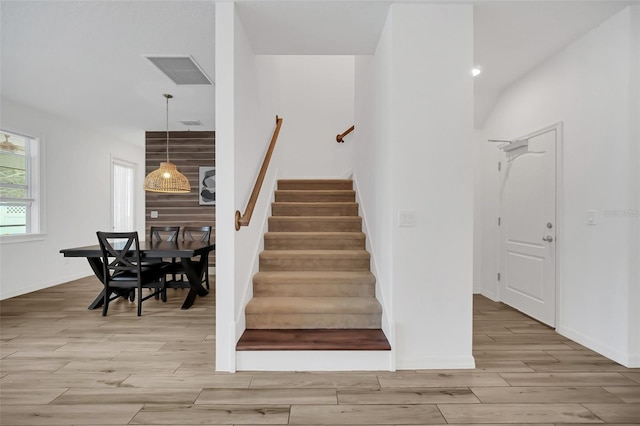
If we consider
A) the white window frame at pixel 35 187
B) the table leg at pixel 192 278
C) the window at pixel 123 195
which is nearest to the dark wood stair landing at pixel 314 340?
the table leg at pixel 192 278

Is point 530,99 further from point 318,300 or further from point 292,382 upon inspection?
point 292,382

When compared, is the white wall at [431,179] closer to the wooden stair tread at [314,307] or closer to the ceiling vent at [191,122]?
the wooden stair tread at [314,307]

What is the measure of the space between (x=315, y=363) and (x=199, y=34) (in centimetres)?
274

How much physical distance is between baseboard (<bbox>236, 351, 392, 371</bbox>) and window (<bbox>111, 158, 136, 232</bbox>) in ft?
19.2

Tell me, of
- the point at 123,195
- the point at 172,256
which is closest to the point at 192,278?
the point at 172,256

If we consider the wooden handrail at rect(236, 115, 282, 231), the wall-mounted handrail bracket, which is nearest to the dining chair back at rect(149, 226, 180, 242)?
the wooden handrail at rect(236, 115, 282, 231)

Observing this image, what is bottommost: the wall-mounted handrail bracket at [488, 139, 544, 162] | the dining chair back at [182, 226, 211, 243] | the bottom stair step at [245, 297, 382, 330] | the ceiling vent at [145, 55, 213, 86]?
the bottom stair step at [245, 297, 382, 330]

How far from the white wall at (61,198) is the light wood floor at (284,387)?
2.12 metres

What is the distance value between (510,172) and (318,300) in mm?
2692

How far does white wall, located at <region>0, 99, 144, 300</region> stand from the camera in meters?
4.61

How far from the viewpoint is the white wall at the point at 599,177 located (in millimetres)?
2492

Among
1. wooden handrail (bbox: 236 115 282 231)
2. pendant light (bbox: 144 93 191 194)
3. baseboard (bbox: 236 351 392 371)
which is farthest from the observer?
pendant light (bbox: 144 93 191 194)

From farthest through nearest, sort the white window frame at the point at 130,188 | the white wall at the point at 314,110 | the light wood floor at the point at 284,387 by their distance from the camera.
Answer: the white window frame at the point at 130,188 → the white wall at the point at 314,110 → the light wood floor at the point at 284,387

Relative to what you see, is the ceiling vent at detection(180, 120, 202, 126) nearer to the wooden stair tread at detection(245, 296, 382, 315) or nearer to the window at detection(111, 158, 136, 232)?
the window at detection(111, 158, 136, 232)
